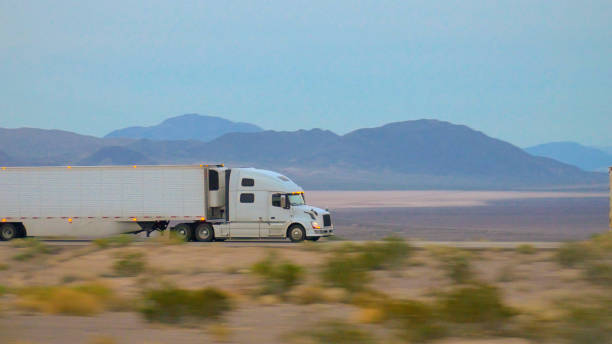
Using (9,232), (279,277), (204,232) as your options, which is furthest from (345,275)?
(9,232)

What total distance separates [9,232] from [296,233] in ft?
39.0

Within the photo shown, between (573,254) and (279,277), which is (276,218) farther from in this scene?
(279,277)

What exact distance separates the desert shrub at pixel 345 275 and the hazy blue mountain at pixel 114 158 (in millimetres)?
175627

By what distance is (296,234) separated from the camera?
30250 millimetres

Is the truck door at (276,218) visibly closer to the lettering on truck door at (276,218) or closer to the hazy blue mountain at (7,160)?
the lettering on truck door at (276,218)

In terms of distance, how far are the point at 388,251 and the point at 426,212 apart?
64009 millimetres

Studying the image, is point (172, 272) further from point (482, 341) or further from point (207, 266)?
point (482, 341)

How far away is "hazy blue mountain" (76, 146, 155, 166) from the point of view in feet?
629

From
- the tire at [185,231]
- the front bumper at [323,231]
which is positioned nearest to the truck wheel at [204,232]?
the tire at [185,231]

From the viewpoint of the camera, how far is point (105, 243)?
86.0 feet

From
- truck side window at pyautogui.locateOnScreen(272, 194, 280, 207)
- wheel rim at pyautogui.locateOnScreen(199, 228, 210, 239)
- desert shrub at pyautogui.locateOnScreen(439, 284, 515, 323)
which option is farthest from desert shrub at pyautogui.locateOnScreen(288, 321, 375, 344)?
wheel rim at pyautogui.locateOnScreen(199, 228, 210, 239)

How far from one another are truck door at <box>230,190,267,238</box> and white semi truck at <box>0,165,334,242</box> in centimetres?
3

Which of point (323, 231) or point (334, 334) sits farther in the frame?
point (323, 231)

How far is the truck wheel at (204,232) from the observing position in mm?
30636
